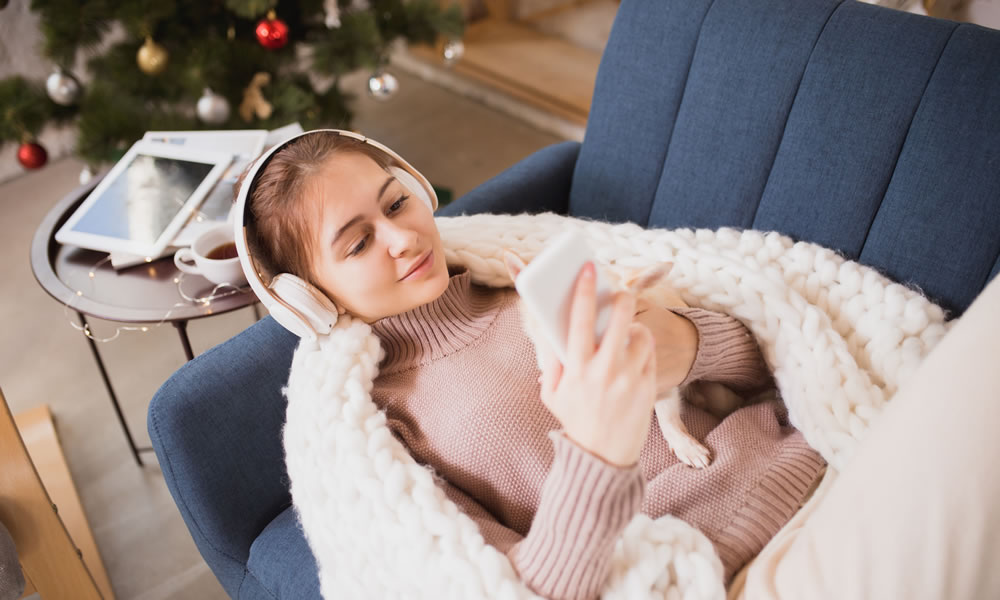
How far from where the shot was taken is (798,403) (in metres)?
0.97

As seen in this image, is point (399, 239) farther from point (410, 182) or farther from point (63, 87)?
point (63, 87)

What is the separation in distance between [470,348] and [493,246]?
0.19m

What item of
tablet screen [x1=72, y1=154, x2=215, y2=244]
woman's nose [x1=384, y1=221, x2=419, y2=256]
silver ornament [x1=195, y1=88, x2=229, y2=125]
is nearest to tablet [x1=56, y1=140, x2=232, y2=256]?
tablet screen [x1=72, y1=154, x2=215, y2=244]

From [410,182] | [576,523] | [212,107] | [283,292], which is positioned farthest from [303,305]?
[212,107]

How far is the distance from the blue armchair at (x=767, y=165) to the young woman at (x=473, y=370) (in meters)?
0.24

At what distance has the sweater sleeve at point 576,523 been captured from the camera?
0.65 m

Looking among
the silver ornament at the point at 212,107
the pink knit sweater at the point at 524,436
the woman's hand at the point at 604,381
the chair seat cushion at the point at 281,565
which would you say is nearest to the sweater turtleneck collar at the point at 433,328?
the pink knit sweater at the point at 524,436

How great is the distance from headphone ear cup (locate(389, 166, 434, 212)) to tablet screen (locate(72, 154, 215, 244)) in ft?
2.01

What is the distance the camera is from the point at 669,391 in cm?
96

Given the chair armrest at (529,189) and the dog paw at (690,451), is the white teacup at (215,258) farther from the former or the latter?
the dog paw at (690,451)

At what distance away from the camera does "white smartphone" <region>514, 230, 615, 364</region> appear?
561mm

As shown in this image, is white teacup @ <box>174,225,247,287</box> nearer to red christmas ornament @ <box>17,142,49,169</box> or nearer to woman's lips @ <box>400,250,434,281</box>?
woman's lips @ <box>400,250,434,281</box>

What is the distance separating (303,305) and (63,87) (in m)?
1.31

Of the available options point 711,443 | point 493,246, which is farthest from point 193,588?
point 711,443
